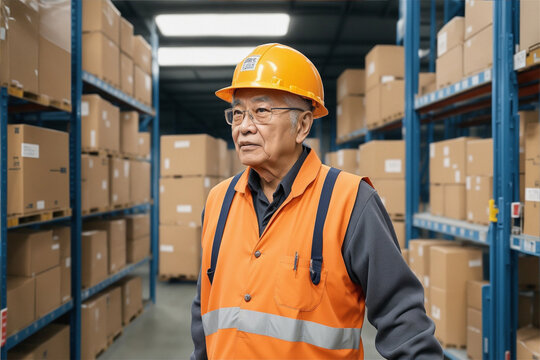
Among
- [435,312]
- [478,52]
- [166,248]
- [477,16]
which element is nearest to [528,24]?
[478,52]

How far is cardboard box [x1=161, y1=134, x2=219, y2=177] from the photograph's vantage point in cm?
692

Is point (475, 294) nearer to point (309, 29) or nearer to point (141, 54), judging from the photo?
point (141, 54)

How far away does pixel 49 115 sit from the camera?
12.9 feet

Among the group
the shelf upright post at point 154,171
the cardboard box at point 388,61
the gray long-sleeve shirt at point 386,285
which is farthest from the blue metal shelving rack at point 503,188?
the shelf upright post at point 154,171

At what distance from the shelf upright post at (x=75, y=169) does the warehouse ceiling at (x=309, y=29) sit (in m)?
2.99

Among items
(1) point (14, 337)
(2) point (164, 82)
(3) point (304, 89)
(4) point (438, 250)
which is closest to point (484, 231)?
(4) point (438, 250)

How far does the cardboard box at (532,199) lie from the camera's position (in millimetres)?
2662

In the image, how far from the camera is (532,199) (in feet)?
8.86

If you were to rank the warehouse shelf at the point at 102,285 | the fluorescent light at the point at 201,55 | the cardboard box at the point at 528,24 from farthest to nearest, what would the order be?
the fluorescent light at the point at 201,55
the warehouse shelf at the point at 102,285
the cardboard box at the point at 528,24

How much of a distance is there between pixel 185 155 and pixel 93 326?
11.5 feet

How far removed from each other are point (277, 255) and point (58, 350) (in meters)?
2.93

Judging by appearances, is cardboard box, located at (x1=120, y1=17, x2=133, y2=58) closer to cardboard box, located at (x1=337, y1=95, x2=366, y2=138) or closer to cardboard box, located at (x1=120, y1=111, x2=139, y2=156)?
cardboard box, located at (x1=120, y1=111, x2=139, y2=156)

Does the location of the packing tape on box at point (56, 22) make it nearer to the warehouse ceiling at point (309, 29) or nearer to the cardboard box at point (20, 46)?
the cardboard box at point (20, 46)

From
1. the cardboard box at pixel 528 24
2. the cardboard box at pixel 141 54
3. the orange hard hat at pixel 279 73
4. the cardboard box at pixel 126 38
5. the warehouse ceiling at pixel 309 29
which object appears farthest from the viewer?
the warehouse ceiling at pixel 309 29
